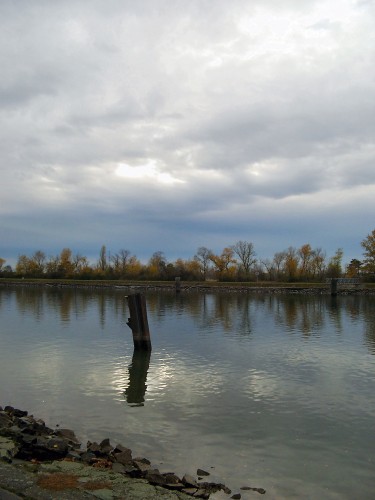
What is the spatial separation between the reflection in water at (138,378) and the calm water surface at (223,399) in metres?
0.07

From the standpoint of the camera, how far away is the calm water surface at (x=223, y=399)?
9.42 m

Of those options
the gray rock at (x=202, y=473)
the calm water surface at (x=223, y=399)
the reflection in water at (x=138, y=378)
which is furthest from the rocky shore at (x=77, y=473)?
the reflection in water at (x=138, y=378)

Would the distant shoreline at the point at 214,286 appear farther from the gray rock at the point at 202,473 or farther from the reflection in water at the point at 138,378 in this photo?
the gray rock at the point at 202,473

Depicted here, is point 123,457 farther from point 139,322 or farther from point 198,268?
point 198,268

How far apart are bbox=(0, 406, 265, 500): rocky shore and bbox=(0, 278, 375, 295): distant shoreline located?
83.5 metres

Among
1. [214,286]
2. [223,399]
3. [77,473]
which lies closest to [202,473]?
[77,473]

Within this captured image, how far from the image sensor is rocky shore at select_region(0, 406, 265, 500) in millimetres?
6883

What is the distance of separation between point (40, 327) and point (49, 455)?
2313 centimetres

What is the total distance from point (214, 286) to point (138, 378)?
95168 millimetres

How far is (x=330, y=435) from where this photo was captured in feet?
36.5

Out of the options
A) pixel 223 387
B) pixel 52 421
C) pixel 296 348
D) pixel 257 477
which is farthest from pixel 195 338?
pixel 257 477

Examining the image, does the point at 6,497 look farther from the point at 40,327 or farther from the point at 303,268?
the point at 303,268

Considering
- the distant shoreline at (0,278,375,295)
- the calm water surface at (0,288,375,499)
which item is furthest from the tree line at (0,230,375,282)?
the calm water surface at (0,288,375,499)

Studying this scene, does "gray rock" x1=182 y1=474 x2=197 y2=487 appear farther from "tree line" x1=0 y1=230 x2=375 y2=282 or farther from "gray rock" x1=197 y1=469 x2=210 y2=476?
"tree line" x1=0 y1=230 x2=375 y2=282
